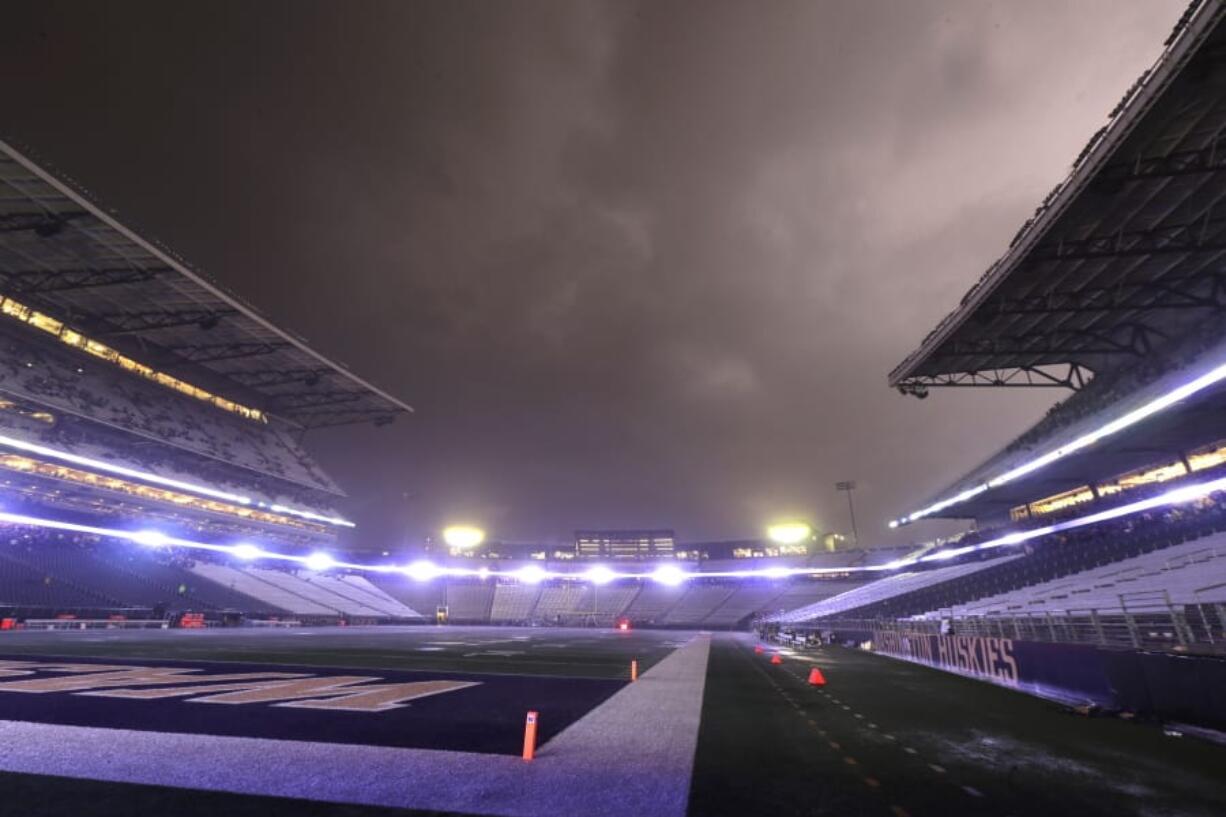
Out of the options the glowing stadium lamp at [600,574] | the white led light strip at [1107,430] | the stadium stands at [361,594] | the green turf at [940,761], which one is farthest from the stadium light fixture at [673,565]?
the green turf at [940,761]

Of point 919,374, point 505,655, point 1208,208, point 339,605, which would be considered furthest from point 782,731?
point 339,605

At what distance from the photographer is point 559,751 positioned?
7.42 metres

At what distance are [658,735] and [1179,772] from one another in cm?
667

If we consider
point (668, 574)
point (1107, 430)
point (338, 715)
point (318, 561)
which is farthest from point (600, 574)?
point (338, 715)

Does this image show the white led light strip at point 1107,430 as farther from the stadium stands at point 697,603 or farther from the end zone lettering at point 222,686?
the stadium stands at point 697,603

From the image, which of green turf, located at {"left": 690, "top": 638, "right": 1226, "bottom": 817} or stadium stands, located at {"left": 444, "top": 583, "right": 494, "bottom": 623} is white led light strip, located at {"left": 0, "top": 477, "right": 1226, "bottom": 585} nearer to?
stadium stands, located at {"left": 444, "top": 583, "right": 494, "bottom": 623}

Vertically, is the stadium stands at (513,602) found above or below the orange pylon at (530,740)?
above

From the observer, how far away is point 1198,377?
2048 cm

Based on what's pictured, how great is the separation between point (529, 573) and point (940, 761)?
85106 millimetres

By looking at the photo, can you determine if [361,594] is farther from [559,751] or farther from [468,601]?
[559,751]

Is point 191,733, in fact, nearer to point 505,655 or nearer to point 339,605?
point 505,655

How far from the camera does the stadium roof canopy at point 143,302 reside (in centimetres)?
3069

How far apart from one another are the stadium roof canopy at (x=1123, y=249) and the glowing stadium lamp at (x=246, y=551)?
206ft

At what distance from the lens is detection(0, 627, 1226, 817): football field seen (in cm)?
543
